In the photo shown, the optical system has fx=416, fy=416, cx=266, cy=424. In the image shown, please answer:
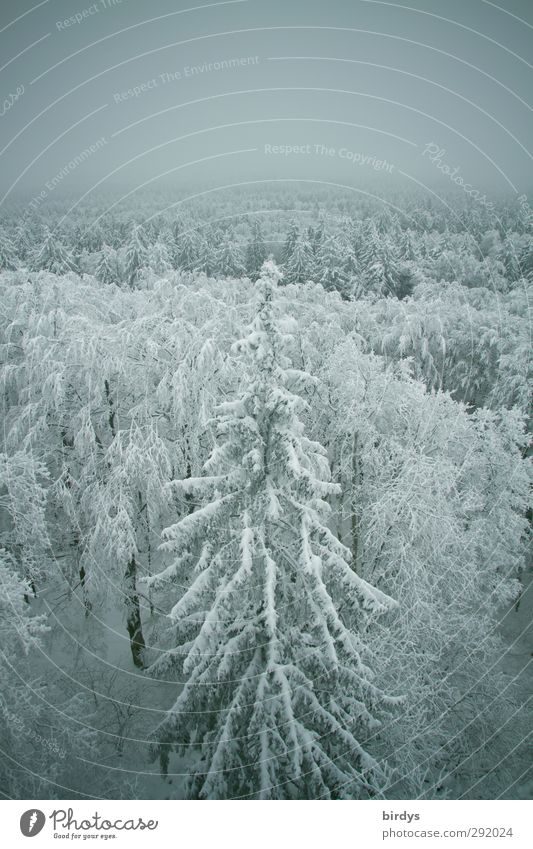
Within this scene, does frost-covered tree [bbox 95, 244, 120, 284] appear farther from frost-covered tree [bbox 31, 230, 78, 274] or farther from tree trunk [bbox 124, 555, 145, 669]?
tree trunk [bbox 124, 555, 145, 669]

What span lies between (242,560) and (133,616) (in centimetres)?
910

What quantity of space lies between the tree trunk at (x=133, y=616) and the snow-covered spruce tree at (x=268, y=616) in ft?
18.8

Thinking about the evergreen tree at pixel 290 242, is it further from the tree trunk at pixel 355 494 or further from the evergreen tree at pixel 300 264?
the tree trunk at pixel 355 494

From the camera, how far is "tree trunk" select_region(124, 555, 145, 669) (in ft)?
43.7

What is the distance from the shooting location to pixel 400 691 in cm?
1095

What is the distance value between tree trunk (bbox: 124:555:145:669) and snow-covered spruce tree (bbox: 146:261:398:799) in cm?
573

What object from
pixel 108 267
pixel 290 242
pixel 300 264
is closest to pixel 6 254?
pixel 108 267

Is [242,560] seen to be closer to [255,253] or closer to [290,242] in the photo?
[255,253]

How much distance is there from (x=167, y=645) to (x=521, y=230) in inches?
2074

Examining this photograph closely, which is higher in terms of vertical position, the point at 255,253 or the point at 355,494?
the point at 255,253

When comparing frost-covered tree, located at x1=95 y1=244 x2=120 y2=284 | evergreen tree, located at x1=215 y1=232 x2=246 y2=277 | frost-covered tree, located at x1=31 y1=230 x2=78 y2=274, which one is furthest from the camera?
frost-covered tree, located at x1=95 y1=244 x2=120 y2=284

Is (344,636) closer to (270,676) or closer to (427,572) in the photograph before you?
(270,676)

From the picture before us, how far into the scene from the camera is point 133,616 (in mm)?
13914

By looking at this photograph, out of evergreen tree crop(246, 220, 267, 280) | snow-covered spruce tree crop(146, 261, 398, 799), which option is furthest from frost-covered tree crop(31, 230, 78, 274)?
snow-covered spruce tree crop(146, 261, 398, 799)
